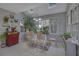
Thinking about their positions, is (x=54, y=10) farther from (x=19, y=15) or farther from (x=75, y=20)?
(x=19, y=15)

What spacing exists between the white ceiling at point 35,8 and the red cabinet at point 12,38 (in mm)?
480

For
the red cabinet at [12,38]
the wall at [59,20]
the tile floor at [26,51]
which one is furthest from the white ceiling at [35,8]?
the tile floor at [26,51]

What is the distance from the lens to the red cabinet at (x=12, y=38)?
215 cm

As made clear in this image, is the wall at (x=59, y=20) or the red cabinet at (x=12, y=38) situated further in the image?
the red cabinet at (x=12, y=38)

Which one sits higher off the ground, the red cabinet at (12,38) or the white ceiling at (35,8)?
the white ceiling at (35,8)

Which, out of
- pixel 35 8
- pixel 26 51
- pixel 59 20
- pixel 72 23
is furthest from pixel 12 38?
pixel 72 23

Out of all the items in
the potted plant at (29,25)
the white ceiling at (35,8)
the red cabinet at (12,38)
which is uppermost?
the white ceiling at (35,8)

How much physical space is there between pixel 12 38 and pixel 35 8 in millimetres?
792

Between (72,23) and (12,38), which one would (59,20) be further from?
(12,38)

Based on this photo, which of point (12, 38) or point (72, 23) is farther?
point (12, 38)

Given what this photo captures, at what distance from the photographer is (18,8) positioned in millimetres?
2119

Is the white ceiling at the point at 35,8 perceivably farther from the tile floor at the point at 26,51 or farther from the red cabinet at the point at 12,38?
the tile floor at the point at 26,51

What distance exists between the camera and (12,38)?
2.17 meters

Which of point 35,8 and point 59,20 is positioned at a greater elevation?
point 35,8
